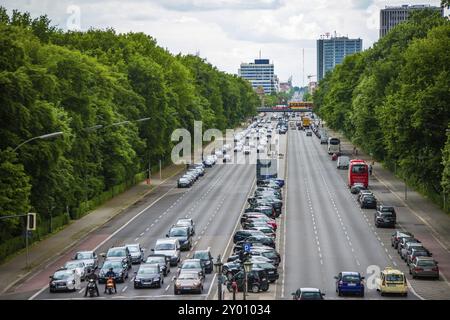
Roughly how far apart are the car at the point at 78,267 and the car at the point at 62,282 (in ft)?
6.89

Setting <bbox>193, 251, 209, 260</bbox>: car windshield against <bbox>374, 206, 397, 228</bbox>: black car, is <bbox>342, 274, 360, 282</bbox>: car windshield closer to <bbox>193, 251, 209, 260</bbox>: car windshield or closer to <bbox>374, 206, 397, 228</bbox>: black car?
<bbox>193, 251, 209, 260</bbox>: car windshield

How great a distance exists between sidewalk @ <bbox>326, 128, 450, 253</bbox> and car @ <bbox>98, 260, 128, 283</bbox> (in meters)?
23.3

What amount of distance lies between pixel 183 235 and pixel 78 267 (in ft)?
44.5

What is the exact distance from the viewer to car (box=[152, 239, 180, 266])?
61750 millimetres

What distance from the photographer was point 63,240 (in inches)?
2908

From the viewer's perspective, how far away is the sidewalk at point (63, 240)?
60.2m

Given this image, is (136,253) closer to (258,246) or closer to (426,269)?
(258,246)

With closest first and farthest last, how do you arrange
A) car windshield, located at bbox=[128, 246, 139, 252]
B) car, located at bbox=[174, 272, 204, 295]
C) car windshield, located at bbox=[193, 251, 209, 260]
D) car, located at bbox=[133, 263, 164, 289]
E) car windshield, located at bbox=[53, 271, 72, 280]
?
car, located at bbox=[174, 272, 204, 295], car windshield, located at bbox=[53, 271, 72, 280], car, located at bbox=[133, 263, 164, 289], car windshield, located at bbox=[193, 251, 209, 260], car windshield, located at bbox=[128, 246, 139, 252]

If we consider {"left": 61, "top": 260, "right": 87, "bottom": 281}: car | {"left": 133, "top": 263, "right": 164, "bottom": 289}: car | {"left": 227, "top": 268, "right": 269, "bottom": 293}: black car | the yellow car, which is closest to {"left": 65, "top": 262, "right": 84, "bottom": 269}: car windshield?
{"left": 61, "top": 260, "right": 87, "bottom": 281}: car

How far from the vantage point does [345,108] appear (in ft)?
572

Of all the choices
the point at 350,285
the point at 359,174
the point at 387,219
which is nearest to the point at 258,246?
the point at 350,285

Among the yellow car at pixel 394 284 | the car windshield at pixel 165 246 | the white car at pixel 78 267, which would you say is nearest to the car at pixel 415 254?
the yellow car at pixel 394 284
